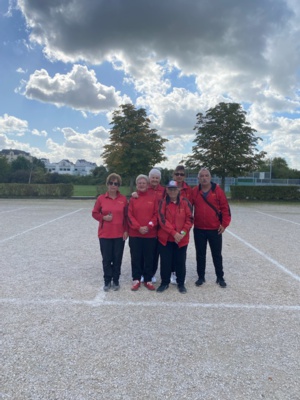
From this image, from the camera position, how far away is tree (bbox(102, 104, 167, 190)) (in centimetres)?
2514

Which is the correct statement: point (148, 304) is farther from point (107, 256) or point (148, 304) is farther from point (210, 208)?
point (210, 208)

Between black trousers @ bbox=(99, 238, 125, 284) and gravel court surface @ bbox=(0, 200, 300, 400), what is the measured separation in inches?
11.2

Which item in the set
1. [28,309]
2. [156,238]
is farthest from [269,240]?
[28,309]

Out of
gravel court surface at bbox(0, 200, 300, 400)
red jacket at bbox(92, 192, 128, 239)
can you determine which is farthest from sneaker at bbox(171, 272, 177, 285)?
red jacket at bbox(92, 192, 128, 239)

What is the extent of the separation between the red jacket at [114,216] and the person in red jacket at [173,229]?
571 millimetres

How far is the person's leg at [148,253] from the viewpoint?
4617mm

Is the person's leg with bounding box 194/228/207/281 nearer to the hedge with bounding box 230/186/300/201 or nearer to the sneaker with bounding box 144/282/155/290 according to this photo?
the sneaker with bounding box 144/282/155/290

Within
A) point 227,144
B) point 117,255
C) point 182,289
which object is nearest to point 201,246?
point 182,289

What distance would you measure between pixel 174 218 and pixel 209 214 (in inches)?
24.0

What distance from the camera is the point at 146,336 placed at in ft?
10.7

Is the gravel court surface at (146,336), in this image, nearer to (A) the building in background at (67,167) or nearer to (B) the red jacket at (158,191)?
(B) the red jacket at (158,191)

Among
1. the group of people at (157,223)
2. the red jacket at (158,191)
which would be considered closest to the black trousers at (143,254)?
the group of people at (157,223)

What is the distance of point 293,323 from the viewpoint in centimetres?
361

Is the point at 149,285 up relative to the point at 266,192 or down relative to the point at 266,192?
down
